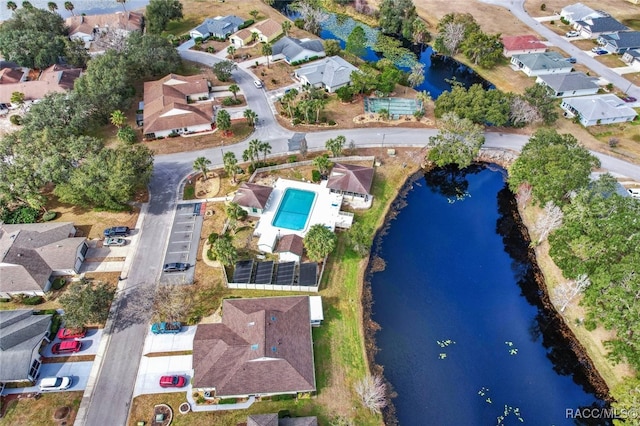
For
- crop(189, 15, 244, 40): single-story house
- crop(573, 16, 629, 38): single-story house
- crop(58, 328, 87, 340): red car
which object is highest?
crop(573, 16, 629, 38): single-story house

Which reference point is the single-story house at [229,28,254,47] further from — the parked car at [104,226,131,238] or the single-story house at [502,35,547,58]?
the single-story house at [502,35,547,58]

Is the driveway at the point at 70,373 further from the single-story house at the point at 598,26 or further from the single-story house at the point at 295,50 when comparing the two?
the single-story house at the point at 598,26

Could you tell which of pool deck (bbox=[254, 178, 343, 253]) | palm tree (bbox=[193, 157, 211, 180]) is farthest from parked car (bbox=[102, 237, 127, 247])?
pool deck (bbox=[254, 178, 343, 253])

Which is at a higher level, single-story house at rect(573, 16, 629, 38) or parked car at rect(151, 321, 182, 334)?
single-story house at rect(573, 16, 629, 38)

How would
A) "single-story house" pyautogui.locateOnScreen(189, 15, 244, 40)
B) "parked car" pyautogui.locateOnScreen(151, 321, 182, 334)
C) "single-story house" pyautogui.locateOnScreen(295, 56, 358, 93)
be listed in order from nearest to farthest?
"parked car" pyautogui.locateOnScreen(151, 321, 182, 334), "single-story house" pyautogui.locateOnScreen(295, 56, 358, 93), "single-story house" pyautogui.locateOnScreen(189, 15, 244, 40)

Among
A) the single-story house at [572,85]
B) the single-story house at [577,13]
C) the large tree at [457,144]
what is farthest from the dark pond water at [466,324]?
the single-story house at [577,13]

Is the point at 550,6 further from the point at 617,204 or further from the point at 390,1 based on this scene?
the point at 617,204

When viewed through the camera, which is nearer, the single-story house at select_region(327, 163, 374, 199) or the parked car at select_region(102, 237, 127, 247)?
the parked car at select_region(102, 237, 127, 247)
